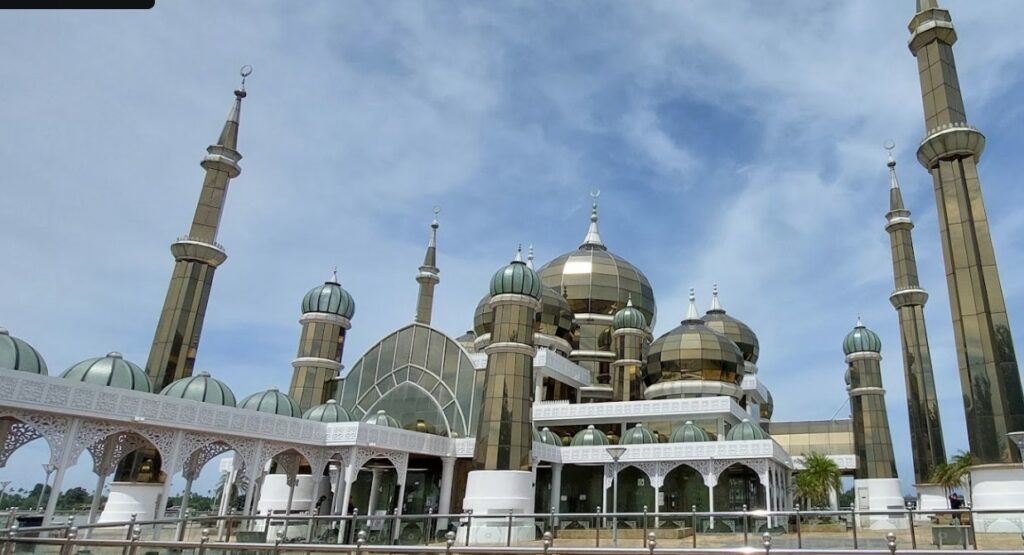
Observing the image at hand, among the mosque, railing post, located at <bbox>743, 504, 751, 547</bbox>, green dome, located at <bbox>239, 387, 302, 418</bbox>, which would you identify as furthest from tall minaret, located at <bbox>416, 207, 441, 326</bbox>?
railing post, located at <bbox>743, 504, 751, 547</bbox>

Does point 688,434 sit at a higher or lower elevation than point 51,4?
higher

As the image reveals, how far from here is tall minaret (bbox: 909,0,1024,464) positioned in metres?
21.9

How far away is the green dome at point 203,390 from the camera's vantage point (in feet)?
75.9

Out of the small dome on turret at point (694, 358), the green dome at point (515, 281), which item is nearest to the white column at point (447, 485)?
the green dome at point (515, 281)

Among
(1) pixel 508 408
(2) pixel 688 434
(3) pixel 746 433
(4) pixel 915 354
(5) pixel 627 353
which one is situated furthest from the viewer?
(5) pixel 627 353

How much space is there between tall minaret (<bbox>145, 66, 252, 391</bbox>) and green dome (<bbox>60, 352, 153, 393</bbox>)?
858 centimetres

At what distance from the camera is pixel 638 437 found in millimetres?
34969

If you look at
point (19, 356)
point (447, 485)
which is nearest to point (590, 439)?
point (447, 485)

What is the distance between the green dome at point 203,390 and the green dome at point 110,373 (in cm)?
162

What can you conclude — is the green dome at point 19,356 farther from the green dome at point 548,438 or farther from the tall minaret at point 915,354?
the tall minaret at point 915,354

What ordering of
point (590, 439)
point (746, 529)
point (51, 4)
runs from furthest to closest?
point (590, 439), point (746, 529), point (51, 4)

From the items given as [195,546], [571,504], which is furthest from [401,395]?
[195,546]

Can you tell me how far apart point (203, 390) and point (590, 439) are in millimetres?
19947

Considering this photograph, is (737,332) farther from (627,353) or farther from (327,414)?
(327,414)
